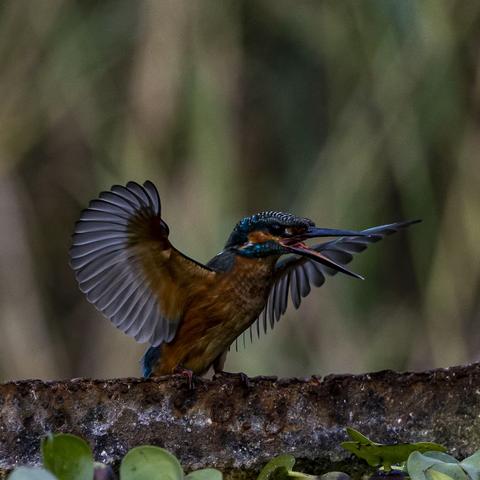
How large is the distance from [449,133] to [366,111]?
0.91ft

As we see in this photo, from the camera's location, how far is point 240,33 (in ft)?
13.3

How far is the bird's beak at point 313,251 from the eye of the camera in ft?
7.57

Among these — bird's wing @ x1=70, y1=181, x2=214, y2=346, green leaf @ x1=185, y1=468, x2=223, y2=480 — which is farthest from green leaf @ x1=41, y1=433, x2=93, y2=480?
bird's wing @ x1=70, y1=181, x2=214, y2=346

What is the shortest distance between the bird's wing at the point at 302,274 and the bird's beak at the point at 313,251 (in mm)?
197

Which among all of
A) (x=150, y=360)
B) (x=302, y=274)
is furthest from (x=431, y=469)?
(x=302, y=274)

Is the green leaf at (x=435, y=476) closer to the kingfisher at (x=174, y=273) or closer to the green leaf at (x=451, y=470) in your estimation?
the green leaf at (x=451, y=470)

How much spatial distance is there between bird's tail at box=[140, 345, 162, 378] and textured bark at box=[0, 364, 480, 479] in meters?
0.93

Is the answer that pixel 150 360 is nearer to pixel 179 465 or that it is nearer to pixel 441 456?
pixel 441 456

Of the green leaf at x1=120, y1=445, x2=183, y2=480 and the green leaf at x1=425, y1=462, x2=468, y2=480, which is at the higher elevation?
the green leaf at x1=425, y1=462, x2=468, y2=480

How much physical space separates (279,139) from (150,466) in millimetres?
3082

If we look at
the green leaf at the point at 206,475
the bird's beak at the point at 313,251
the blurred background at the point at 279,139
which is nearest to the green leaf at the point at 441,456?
the green leaf at the point at 206,475

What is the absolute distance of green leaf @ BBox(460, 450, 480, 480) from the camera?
1.36 meters

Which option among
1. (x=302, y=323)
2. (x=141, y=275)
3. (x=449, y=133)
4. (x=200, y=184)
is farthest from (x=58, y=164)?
(x=141, y=275)

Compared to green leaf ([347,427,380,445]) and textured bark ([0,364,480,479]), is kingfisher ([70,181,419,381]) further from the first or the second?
green leaf ([347,427,380,445])
